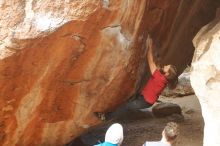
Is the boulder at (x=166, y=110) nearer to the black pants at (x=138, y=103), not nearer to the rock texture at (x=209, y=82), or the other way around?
the black pants at (x=138, y=103)

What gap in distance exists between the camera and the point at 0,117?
5797 millimetres

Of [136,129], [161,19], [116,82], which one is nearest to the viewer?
[116,82]

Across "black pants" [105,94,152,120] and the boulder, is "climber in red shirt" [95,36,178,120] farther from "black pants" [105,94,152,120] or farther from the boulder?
the boulder

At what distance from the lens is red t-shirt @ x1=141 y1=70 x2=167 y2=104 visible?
600cm

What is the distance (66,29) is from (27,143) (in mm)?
1957

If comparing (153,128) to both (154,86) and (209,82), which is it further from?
(209,82)

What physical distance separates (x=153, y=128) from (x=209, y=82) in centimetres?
294

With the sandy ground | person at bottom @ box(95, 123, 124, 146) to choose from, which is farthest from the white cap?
the sandy ground

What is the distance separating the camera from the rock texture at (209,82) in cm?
475

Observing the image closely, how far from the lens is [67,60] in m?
5.61

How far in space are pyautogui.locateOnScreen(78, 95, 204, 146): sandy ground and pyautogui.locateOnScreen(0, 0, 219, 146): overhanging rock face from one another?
3.16 feet

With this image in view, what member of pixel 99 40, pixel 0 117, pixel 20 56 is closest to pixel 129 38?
pixel 99 40

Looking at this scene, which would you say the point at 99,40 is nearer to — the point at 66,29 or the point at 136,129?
the point at 66,29

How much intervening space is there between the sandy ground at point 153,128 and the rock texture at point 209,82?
6.39 feet
